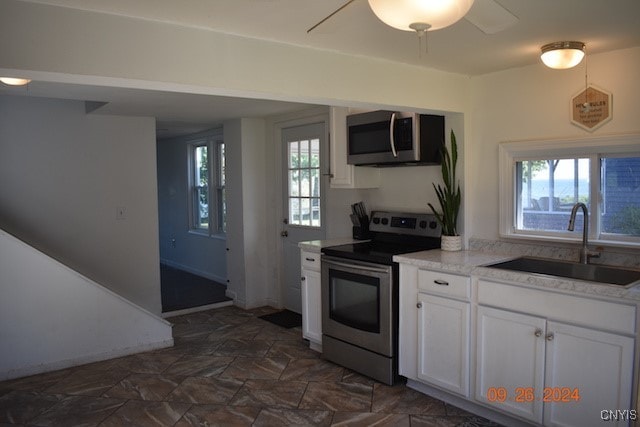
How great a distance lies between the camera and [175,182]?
763cm

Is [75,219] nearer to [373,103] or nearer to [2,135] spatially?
[2,135]

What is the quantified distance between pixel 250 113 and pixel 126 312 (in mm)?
2237

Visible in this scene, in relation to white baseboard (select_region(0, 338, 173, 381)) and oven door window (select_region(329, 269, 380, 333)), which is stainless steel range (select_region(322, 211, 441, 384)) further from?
white baseboard (select_region(0, 338, 173, 381))

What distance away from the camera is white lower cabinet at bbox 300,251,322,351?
3.87 m

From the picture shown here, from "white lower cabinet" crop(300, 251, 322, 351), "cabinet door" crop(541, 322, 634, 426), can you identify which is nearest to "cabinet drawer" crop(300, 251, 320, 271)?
"white lower cabinet" crop(300, 251, 322, 351)

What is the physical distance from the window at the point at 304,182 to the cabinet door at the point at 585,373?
276 cm

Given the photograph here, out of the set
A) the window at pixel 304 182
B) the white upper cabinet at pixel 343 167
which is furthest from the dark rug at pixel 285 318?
the white upper cabinet at pixel 343 167

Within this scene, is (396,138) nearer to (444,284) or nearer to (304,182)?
(444,284)

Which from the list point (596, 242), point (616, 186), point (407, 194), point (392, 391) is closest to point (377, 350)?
point (392, 391)

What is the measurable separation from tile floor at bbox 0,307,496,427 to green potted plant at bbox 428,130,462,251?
3.46 feet

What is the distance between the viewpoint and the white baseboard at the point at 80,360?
3.58m

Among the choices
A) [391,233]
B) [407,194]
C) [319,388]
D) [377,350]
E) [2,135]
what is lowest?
[319,388]

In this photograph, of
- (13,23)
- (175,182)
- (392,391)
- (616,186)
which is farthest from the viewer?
(175,182)

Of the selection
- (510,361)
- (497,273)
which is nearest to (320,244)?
(497,273)
